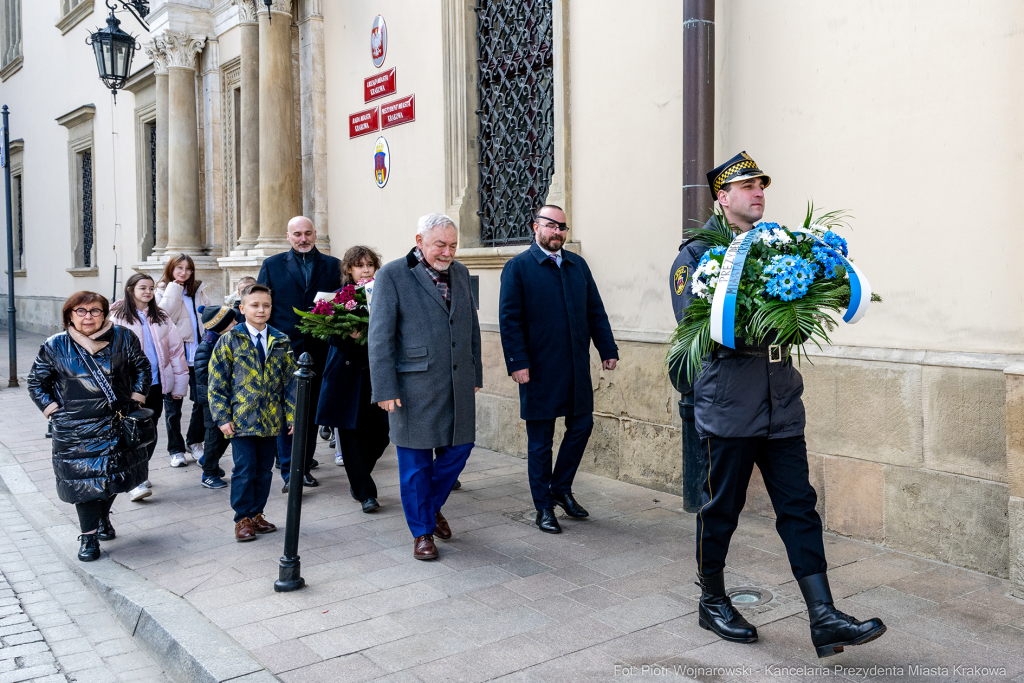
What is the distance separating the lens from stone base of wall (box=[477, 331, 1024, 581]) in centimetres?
417

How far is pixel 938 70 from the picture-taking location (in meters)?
4.36

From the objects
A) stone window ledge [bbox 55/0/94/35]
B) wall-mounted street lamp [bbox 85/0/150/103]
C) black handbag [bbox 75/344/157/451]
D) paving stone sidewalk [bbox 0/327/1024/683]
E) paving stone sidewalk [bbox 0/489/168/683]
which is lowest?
paving stone sidewalk [bbox 0/489/168/683]

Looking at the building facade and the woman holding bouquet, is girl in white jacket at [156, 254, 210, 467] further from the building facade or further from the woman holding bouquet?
the building facade

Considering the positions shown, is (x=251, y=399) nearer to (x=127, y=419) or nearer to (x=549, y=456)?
(x=127, y=419)

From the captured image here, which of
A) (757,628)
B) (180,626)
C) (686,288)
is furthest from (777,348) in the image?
(180,626)

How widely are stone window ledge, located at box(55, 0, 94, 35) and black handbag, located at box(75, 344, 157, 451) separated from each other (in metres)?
14.4

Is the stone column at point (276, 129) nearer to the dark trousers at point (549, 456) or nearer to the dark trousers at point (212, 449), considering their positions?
the dark trousers at point (212, 449)

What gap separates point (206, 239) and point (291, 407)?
28.3 feet

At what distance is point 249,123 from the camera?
11.0 m

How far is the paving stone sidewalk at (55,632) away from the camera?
3.72 m

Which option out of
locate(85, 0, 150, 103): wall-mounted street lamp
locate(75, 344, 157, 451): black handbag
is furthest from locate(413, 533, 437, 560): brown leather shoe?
locate(85, 0, 150, 103): wall-mounted street lamp

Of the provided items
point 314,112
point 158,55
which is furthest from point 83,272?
point 314,112

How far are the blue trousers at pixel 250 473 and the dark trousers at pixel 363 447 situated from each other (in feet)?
2.07

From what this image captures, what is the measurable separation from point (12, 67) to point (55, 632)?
22945mm
